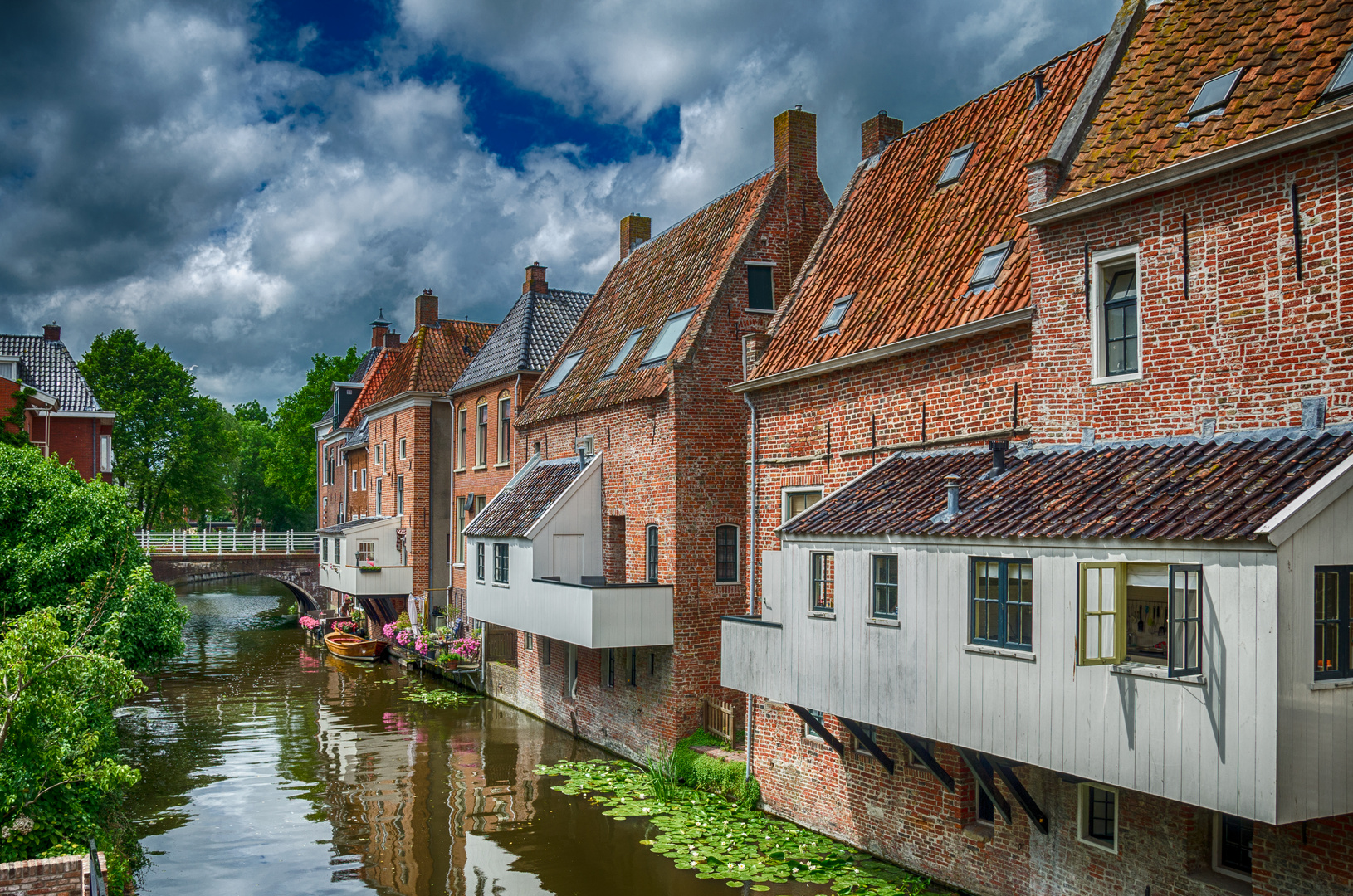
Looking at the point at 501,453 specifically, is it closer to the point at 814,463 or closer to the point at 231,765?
the point at 231,765

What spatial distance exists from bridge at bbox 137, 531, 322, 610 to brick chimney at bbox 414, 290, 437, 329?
13150 millimetres

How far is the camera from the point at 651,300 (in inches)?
957

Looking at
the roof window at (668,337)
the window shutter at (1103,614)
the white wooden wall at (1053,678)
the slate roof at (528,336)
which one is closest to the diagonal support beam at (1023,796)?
the white wooden wall at (1053,678)

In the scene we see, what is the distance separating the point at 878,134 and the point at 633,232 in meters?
10.6

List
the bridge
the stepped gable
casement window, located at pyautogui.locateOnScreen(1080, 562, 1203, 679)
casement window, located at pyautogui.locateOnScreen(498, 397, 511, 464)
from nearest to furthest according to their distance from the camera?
casement window, located at pyautogui.locateOnScreen(1080, 562, 1203, 679) < the stepped gable < casement window, located at pyautogui.locateOnScreen(498, 397, 511, 464) < the bridge

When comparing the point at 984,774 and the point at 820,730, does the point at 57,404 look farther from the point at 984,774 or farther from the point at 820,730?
the point at 984,774

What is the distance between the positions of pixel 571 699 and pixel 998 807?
13.6 m

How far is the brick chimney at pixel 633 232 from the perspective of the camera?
29203mm

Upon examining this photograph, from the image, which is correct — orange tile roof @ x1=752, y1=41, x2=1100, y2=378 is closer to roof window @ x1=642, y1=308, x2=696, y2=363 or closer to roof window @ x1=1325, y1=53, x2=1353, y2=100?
roof window @ x1=642, y1=308, x2=696, y2=363

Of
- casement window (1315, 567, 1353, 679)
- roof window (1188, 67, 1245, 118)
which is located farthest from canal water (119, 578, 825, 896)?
roof window (1188, 67, 1245, 118)

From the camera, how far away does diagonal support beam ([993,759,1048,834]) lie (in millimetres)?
11250

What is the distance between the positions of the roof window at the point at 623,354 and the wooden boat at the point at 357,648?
1697 centimetres

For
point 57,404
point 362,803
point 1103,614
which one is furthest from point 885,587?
point 57,404

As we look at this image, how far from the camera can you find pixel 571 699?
2386 cm
